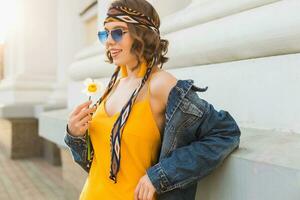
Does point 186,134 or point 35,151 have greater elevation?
point 186,134

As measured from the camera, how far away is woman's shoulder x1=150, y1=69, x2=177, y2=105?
1.40m

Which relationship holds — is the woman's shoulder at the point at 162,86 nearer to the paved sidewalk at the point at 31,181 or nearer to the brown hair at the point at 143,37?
the brown hair at the point at 143,37

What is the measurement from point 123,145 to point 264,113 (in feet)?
2.18

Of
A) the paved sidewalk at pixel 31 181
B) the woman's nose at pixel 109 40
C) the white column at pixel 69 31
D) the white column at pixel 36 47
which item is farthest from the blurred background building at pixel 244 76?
the white column at pixel 36 47

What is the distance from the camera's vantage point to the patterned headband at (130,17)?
1465 mm

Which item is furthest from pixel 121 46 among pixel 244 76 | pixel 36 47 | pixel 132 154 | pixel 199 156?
pixel 36 47

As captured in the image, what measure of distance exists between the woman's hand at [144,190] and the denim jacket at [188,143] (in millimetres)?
16

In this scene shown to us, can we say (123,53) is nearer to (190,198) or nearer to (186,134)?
(186,134)

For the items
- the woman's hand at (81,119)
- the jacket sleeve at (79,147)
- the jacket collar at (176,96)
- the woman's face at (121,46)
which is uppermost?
the woman's face at (121,46)

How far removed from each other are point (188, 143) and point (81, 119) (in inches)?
16.6

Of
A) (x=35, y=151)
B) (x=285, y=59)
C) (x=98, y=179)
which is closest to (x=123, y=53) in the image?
(x=98, y=179)

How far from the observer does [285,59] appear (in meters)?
1.68

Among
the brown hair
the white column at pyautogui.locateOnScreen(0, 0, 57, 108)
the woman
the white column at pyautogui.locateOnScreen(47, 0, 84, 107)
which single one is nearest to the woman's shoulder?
the woman

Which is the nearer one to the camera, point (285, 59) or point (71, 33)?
point (285, 59)
